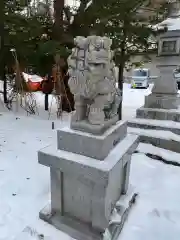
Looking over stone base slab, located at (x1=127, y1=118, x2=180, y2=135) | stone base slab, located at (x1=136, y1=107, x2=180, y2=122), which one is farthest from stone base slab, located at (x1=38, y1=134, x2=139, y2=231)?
stone base slab, located at (x1=136, y1=107, x2=180, y2=122)

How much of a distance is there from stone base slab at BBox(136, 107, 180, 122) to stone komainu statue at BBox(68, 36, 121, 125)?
84.3 inches

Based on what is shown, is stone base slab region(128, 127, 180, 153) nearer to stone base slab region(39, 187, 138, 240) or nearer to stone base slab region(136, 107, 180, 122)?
stone base slab region(136, 107, 180, 122)

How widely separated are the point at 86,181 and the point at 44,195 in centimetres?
77

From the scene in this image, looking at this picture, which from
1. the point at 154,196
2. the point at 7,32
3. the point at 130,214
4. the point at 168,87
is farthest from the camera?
the point at 7,32

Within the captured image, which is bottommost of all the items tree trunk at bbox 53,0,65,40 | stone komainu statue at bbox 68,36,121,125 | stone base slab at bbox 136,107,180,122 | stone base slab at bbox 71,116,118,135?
stone base slab at bbox 136,107,180,122

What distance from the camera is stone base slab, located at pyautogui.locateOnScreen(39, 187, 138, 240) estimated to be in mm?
1671

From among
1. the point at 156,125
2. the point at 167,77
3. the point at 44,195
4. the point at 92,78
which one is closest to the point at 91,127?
the point at 92,78

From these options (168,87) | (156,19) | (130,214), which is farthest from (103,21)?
(130,214)

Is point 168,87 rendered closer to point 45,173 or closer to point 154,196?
point 154,196

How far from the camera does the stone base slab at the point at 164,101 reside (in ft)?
12.0

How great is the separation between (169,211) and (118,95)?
124 centimetres

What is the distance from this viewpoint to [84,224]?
68.5 inches

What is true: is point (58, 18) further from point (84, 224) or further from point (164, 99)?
point (84, 224)

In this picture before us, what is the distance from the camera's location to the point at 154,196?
228 centimetres
